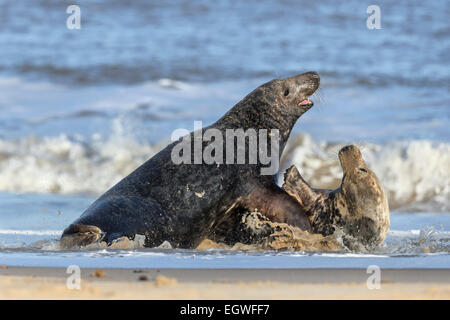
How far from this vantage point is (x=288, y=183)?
910 cm

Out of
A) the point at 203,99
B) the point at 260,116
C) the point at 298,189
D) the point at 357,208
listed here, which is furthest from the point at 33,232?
the point at 203,99

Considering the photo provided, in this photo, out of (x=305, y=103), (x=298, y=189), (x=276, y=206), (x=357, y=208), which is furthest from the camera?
(x=305, y=103)

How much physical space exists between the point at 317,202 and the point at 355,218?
21.9 inches

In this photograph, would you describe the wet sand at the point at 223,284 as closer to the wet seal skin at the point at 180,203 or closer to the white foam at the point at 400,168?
the wet seal skin at the point at 180,203

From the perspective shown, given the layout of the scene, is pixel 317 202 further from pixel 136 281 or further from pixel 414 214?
pixel 414 214

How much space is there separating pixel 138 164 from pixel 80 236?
8348 millimetres

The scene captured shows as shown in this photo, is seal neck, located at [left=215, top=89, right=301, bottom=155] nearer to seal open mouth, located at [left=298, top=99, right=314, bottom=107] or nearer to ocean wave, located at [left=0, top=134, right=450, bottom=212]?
seal open mouth, located at [left=298, top=99, right=314, bottom=107]

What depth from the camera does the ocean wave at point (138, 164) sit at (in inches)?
569

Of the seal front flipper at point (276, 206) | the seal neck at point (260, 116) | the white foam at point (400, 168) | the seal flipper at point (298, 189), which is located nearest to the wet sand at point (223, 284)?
the seal front flipper at point (276, 206)

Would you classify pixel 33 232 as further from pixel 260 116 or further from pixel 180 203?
pixel 260 116

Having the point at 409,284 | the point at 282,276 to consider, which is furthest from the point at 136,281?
the point at 409,284

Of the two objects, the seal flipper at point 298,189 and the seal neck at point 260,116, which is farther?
the seal neck at point 260,116

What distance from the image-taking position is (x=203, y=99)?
20797 millimetres

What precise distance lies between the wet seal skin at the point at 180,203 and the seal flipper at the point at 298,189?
0.57 feet
